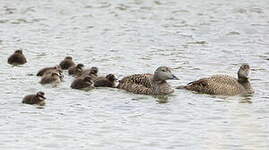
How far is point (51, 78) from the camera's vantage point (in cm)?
1625

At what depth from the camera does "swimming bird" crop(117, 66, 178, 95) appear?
16.1 m

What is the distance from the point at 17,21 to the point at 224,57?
22.2 feet

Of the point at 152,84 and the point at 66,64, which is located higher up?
the point at 66,64

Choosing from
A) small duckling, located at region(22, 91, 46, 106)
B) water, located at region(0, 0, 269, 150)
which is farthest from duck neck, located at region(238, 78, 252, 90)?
small duckling, located at region(22, 91, 46, 106)

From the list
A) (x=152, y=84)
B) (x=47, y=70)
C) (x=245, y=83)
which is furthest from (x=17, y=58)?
(x=245, y=83)

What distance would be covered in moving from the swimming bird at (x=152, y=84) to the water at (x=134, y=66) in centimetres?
23

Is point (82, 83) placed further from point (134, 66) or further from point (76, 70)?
point (134, 66)

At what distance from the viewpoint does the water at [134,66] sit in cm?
1257

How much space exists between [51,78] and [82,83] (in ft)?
2.10

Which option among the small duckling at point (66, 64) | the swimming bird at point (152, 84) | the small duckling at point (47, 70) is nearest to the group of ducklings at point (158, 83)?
the swimming bird at point (152, 84)

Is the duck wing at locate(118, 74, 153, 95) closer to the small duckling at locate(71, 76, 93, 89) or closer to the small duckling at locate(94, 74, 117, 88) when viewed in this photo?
the small duckling at locate(94, 74, 117, 88)

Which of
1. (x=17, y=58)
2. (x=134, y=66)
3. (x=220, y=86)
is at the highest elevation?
(x=17, y=58)

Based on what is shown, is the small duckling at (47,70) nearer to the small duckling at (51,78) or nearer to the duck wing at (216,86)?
the small duckling at (51,78)

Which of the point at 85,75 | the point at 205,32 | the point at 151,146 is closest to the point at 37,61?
the point at 85,75
